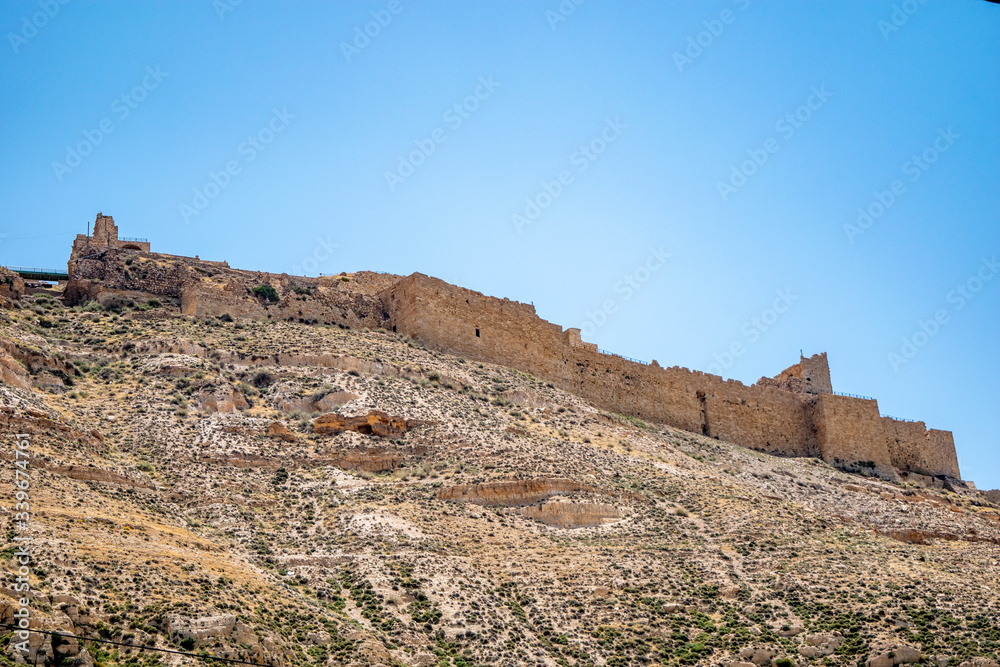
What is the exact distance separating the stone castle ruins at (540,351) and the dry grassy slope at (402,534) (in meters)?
2.56

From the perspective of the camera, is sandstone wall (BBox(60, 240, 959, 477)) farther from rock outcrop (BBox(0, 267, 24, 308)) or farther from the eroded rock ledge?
the eroded rock ledge

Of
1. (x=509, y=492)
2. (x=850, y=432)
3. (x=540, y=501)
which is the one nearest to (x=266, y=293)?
(x=509, y=492)

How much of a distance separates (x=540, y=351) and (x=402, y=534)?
18313 mm

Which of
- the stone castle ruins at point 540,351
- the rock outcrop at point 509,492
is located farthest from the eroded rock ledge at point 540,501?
the stone castle ruins at point 540,351

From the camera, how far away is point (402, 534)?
25.2 meters

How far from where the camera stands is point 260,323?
37.5 metres

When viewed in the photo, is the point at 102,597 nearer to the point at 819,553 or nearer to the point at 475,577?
the point at 475,577

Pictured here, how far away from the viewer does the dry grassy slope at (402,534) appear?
813 inches

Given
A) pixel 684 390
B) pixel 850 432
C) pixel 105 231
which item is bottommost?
pixel 850 432

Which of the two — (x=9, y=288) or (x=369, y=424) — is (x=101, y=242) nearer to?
(x=9, y=288)

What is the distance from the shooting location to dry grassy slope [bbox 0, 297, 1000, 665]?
813 inches

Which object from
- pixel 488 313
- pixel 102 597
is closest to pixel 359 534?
pixel 102 597

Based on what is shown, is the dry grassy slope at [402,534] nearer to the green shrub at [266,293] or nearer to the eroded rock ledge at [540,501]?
the eroded rock ledge at [540,501]

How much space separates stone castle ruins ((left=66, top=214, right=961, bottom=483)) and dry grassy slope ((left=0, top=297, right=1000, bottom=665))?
256 centimetres
